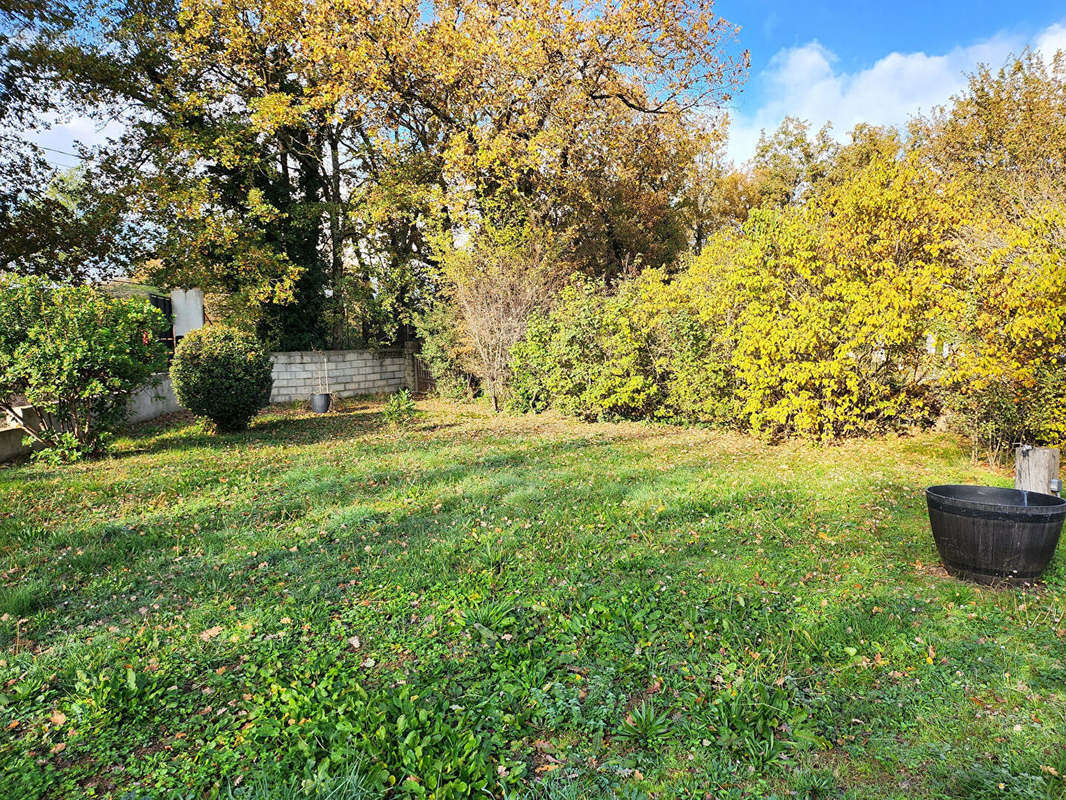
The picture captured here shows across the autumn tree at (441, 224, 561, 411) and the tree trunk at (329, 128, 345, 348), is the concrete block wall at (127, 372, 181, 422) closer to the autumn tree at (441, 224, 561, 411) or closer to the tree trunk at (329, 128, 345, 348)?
the tree trunk at (329, 128, 345, 348)

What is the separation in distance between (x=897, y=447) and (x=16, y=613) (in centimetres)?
892

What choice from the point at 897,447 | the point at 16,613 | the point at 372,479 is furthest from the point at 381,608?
the point at 897,447

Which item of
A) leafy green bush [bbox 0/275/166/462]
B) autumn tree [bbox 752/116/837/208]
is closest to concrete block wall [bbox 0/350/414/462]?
leafy green bush [bbox 0/275/166/462]

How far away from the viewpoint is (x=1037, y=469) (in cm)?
459

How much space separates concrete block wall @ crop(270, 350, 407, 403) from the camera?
1420cm

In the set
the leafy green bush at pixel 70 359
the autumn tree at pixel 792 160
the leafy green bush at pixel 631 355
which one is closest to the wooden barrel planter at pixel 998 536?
the leafy green bush at pixel 631 355

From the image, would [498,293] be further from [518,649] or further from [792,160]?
[792,160]

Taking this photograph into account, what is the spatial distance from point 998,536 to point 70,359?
29.8 ft

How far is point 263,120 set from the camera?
1292 centimetres

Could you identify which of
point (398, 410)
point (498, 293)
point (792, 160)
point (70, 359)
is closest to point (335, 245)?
point (498, 293)

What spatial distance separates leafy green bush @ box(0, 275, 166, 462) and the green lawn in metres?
2.18

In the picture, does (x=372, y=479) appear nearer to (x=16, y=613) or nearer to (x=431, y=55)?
(x=16, y=613)

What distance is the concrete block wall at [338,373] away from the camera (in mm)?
14203

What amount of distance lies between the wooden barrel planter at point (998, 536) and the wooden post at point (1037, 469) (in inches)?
53.5
